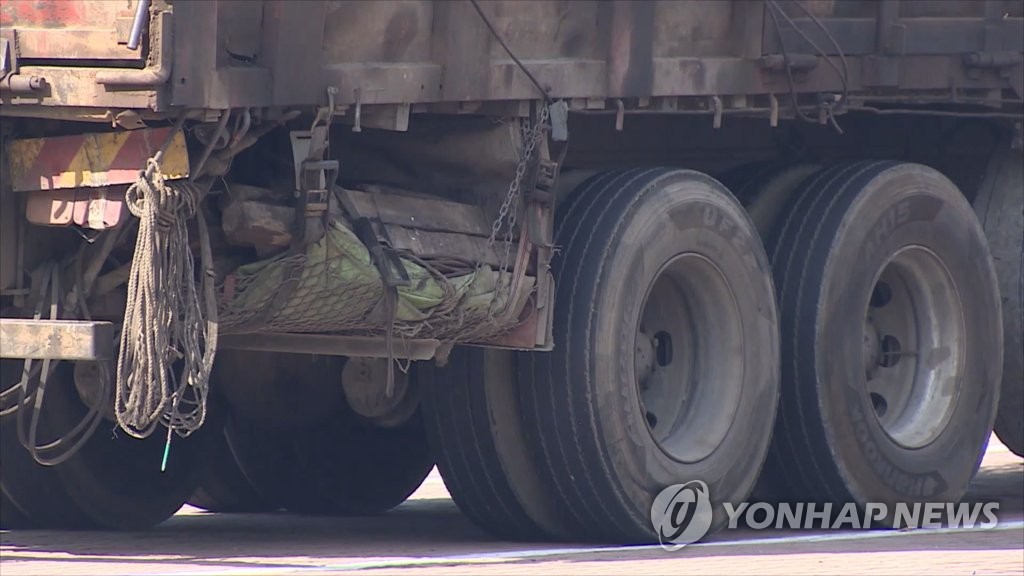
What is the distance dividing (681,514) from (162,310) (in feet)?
7.88

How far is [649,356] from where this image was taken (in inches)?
359

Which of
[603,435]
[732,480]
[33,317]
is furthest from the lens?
[732,480]

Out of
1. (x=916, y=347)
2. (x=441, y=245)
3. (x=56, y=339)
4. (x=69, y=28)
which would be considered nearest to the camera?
(x=69, y=28)

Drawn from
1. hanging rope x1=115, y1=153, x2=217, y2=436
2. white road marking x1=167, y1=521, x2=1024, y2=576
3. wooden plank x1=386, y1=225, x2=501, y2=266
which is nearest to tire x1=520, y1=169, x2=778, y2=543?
white road marking x1=167, y1=521, x2=1024, y2=576

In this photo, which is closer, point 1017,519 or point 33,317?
point 33,317

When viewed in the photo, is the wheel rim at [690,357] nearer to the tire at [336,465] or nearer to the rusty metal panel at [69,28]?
the tire at [336,465]

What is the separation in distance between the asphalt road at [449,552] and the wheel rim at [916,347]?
61cm

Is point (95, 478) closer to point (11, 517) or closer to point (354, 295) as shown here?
point (11, 517)

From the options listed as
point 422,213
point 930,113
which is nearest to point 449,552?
point 422,213

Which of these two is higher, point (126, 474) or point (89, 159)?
point (89, 159)

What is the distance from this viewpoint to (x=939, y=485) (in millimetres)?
9820

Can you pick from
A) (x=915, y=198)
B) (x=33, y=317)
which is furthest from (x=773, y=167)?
(x=33, y=317)

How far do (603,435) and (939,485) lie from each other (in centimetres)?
208

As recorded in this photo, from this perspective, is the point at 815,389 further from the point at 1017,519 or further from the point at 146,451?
the point at 146,451
